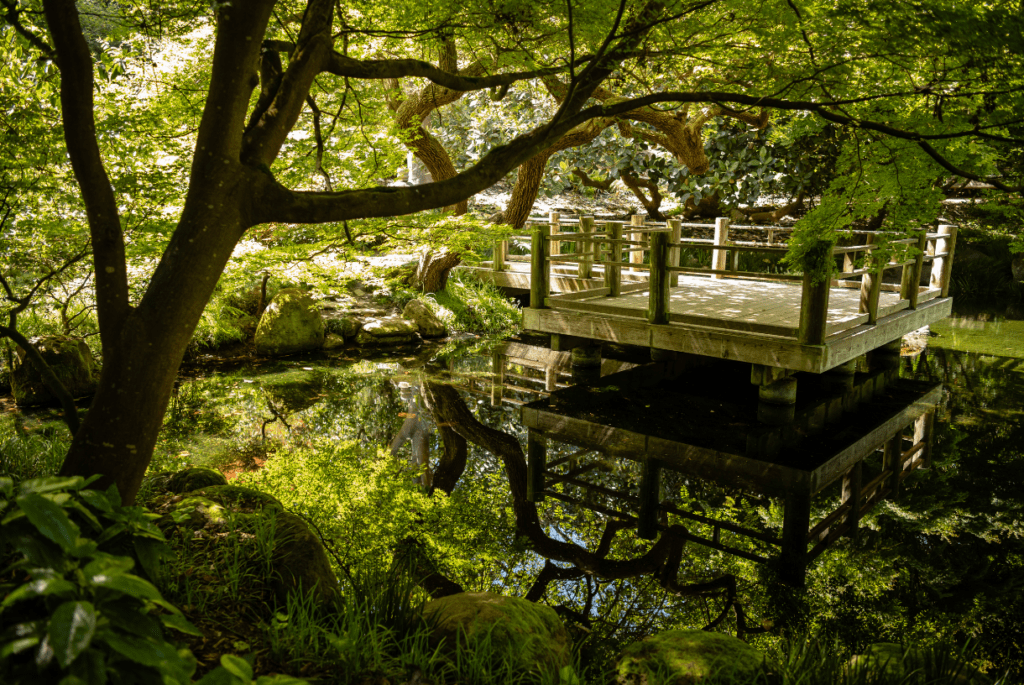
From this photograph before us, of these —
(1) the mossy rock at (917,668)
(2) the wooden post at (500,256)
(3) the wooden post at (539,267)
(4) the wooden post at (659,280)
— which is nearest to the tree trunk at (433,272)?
(2) the wooden post at (500,256)

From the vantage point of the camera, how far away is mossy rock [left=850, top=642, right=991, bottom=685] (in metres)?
3.09

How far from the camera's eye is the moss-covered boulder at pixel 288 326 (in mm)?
10891

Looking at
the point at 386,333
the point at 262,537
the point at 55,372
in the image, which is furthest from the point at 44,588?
the point at 386,333

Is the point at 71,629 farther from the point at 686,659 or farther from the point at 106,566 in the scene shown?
the point at 686,659

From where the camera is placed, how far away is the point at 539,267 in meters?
9.30

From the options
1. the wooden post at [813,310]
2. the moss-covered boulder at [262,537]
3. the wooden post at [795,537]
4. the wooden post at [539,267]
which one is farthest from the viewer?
the wooden post at [539,267]

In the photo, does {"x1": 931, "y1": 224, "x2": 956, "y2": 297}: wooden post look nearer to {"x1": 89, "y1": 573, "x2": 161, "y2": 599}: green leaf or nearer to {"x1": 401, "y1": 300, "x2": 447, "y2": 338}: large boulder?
{"x1": 401, "y1": 300, "x2": 447, "y2": 338}: large boulder

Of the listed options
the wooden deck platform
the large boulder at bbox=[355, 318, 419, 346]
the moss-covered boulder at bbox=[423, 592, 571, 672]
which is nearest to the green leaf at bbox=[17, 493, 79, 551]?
the moss-covered boulder at bbox=[423, 592, 571, 672]

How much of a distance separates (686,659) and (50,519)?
9.02 ft

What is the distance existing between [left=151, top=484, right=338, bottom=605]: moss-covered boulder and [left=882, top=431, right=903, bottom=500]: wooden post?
5.28m

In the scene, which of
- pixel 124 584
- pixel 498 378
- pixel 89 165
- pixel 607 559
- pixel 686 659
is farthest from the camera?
pixel 498 378

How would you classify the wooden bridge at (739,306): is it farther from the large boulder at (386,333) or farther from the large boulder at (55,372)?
the large boulder at (55,372)

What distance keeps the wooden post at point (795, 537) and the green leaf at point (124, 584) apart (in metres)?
4.46

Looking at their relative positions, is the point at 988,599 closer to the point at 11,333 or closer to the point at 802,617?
the point at 802,617
